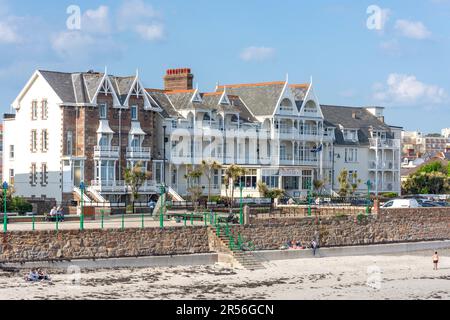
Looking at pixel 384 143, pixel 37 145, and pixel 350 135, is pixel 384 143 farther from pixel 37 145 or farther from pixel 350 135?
pixel 37 145

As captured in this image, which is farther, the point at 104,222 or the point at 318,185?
the point at 318,185

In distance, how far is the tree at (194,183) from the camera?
3040 inches

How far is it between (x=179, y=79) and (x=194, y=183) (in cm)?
1086

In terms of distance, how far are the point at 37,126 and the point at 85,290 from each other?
33.7m

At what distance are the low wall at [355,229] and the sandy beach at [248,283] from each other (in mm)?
2629

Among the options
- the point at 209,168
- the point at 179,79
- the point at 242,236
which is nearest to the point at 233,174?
the point at 209,168

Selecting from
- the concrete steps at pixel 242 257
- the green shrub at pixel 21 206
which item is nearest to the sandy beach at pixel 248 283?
the concrete steps at pixel 242 257

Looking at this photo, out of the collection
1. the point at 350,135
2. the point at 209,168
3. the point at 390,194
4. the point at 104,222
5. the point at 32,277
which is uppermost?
the point at 350,135

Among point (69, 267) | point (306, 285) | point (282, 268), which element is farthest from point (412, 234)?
point (69, 267)

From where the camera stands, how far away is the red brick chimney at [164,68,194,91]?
8888 centimetres

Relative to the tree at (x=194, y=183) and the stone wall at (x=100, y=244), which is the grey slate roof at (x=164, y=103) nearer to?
the tree at (x=194, y=183)

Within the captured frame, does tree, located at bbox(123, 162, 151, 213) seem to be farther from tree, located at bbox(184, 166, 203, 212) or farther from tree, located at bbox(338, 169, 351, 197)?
tree, located at bbox(338, 169, 351, 197)

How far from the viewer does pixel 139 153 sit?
77562 mm
